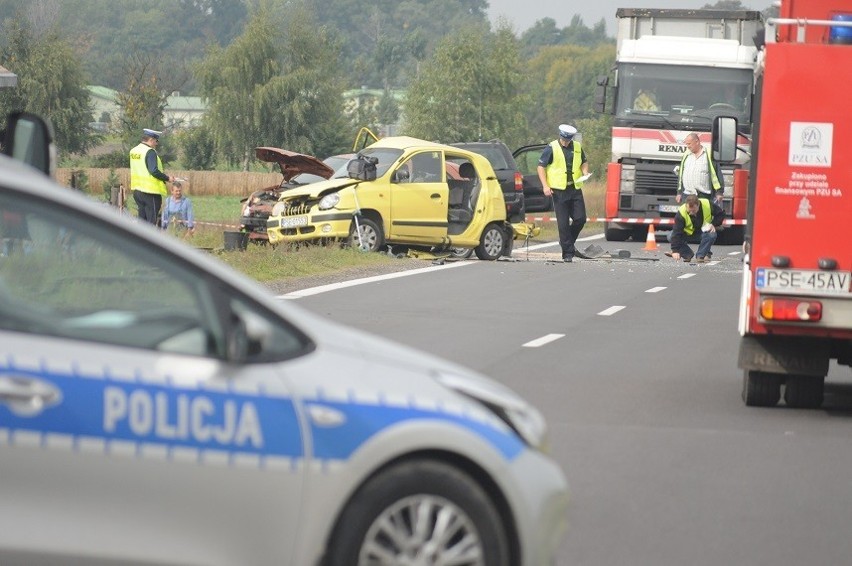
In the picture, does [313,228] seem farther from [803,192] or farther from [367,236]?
[803,192]

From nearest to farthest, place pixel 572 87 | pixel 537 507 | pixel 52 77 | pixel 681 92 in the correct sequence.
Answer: pixel 537 507 → pixel 681 92 → pixel 52 77 → pixel 572 87

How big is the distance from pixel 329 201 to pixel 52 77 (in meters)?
70.1

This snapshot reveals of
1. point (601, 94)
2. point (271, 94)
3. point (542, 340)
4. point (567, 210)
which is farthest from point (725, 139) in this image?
point (271, 94)

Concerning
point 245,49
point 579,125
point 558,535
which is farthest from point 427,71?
point 558,535

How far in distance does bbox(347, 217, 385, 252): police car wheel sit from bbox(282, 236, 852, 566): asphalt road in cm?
316

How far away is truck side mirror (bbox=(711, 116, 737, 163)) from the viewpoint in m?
12.1

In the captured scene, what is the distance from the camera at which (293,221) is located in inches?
941

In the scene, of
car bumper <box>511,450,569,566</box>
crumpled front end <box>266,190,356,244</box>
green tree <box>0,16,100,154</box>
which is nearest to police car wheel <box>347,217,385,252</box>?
crumpled front end <box>266,190,356,244</box>

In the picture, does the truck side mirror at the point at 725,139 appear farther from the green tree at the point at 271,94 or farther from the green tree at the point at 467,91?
the green tree at the point at 271,94

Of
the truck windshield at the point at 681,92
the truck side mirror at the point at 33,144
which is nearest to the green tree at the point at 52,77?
Result: the truck windshield at the point at 681,92

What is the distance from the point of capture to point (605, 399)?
10953 mm

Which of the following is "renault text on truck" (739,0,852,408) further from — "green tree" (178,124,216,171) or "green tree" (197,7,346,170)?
"green tree" (178,124,216,171)

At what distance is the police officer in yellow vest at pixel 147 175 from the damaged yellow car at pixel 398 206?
6.40ft

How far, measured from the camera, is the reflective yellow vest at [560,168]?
78.7 ft
